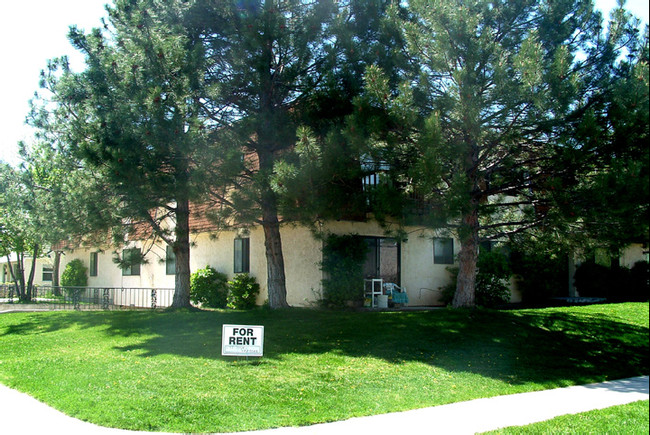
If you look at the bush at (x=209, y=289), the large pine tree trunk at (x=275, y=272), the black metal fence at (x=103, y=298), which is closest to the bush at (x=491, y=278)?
the large pine tree trunk at (x=275, y=272)

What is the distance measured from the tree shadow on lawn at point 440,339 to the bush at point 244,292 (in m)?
3.56

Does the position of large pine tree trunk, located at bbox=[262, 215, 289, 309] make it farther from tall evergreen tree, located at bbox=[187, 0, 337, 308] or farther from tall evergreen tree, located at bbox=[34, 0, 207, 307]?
tall evergreen tree, located at bbox=[34, 0, 207, 307]

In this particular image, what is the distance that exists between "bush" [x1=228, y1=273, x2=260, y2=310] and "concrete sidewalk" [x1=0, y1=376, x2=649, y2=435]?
10591mm

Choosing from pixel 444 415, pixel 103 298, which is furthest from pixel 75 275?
pixel 444 415

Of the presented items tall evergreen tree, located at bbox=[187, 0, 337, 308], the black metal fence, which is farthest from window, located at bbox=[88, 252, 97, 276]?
tall evergreen tree, located at bbox=[187, 0, 337, 308]

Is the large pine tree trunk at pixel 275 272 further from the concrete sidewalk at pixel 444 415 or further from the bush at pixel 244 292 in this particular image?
the concrete sidewalk at pixel 444 415

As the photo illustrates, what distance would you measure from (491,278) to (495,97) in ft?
35.8

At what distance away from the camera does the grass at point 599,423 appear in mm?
6047

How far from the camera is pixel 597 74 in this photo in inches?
466

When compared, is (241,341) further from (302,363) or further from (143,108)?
(143,108)

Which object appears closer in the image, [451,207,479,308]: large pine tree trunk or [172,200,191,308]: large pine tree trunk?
[451,207,479,308]: large pine tree trunk

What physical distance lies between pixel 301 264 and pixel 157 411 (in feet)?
37.9

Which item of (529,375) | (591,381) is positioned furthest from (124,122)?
(591,381)

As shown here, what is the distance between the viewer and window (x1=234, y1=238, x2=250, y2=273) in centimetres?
2055
